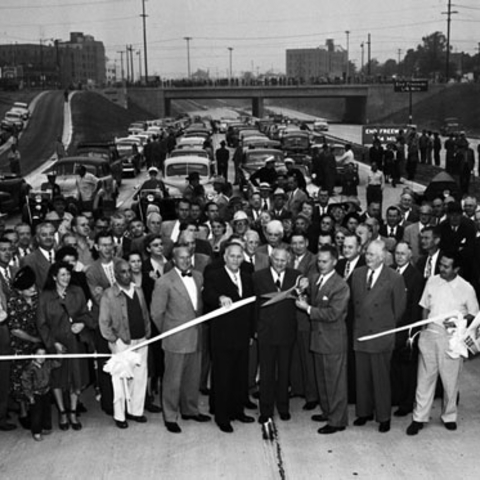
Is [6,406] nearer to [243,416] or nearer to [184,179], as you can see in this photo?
[243,416]

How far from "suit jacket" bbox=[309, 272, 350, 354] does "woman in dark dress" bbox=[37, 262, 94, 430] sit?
2.21 m

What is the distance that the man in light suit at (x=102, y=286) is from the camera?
8742 mm

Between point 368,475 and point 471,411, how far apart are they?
6.59 feet

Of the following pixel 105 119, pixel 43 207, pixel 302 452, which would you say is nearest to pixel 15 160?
pixel 43 207

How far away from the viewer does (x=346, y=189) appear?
25000 millimetres

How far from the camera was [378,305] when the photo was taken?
328 inches

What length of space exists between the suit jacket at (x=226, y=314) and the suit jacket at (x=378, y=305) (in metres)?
1.06

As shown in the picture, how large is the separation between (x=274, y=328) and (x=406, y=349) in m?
1.34

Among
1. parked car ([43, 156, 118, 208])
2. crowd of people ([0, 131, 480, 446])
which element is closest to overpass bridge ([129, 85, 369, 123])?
parked car ([43, 156, 118, 208])

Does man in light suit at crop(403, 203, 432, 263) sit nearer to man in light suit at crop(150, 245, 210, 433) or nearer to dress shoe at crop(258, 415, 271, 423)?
dress shoe at crop(258, 415, 271, 423)

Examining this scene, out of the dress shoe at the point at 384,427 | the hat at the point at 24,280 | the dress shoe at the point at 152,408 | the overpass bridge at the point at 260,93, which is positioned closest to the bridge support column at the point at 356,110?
the overpass bridge at the point at 260,93

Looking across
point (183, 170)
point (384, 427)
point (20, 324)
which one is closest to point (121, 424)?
point (20, 324)

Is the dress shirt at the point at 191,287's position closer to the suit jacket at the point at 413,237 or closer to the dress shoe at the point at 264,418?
the dress shoe at the point at 264,418

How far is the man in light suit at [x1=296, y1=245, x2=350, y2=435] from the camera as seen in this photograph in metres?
8.19
